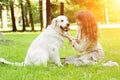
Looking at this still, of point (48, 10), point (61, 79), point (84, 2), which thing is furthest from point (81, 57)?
point (84, 2)

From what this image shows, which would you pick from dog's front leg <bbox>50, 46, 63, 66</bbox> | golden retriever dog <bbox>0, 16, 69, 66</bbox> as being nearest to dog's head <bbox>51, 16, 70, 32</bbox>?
golden retriever dog <bbox>0, 16, 69, 66</bbox>

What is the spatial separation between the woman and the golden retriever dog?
31 cm

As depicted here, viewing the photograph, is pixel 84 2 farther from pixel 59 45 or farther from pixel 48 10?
pixel 59 45

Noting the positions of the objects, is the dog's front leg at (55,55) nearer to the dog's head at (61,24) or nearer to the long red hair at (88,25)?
the dog's head at (61,24)

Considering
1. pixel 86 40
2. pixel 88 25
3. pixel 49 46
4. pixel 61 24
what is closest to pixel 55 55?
pixel 49 46

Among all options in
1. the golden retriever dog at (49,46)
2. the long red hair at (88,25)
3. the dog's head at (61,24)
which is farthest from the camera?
the long red hair at (88,25)

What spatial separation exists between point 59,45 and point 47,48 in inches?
13.1

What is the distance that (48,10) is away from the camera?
36.7m

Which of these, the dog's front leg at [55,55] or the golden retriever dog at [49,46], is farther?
the dog's front leg at [55,55]

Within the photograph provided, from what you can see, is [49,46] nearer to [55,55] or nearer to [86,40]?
[55,55]

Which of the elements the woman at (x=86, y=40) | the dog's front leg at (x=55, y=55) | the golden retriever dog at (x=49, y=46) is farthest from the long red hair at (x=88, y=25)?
the dog's front leg at (x=55, y=55)

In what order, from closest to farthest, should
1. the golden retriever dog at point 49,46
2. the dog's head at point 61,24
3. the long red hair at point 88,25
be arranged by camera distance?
1. the golden retriever dog at point 49,46
2. the dog's head at point 61,24
3. the long red hair at point 88,25

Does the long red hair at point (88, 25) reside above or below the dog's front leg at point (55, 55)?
above

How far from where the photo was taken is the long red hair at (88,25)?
8.83 meters
